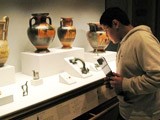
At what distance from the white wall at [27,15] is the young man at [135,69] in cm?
92

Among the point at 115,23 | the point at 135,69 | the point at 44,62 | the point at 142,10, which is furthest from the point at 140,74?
the point at 142,10

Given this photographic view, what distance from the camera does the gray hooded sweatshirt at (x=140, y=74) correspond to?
4.36 ft

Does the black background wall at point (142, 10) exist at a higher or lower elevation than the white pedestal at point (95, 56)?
higher

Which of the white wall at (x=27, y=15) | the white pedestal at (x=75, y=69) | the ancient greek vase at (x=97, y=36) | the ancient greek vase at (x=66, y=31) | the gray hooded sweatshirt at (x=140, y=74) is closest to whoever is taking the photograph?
the gray hooded sweatshirt at (x=140, y=74)

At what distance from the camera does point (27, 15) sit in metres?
2.23

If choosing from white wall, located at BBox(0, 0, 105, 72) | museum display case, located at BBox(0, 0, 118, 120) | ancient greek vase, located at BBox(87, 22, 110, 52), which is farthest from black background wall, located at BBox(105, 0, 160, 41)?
museum display case, located at BBox(0, 0, 118, 120)

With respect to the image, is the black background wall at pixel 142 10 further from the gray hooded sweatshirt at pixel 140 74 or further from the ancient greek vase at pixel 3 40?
the gray hooded sweatshirt at pixel 140 74

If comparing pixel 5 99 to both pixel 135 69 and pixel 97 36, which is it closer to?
pixel 135 69

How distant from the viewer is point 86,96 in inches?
69.7

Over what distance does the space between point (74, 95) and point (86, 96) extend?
0.39 feet

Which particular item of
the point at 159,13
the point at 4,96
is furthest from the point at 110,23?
the point at 159,13

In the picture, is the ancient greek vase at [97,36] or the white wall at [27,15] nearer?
the white wall at [27,15]

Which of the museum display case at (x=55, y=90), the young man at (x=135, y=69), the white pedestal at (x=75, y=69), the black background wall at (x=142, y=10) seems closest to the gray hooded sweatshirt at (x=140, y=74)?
the young man at (x=135, y=69)

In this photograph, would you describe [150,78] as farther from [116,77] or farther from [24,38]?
[24,38]
